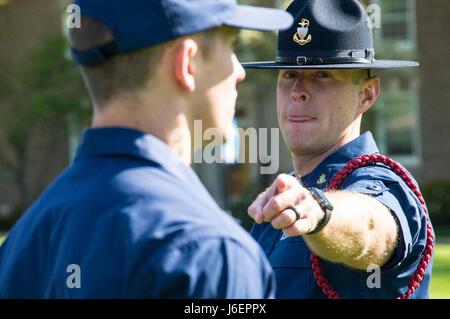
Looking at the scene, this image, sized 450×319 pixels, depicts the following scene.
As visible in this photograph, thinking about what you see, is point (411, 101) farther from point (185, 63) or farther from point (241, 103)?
point (185, 63)

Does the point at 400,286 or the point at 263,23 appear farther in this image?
the point at 400,286

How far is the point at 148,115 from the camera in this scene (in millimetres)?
2385

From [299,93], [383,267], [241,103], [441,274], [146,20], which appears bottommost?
[441,274]

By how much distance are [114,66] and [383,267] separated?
4.87ft

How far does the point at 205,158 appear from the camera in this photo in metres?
3.50

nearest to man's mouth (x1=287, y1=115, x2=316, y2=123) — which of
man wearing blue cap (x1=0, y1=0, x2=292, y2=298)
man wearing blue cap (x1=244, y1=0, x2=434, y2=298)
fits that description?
man wearing blue cap (x1=244, y1=0, x2=434, y2=298)

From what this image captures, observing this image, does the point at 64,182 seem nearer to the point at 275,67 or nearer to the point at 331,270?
the point at 331,270

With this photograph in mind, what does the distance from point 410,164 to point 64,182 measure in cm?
2484

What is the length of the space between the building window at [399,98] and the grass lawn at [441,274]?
9.14 m

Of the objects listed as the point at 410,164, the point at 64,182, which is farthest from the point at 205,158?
the point at 410,164

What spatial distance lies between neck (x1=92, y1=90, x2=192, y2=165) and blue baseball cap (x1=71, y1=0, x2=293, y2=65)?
4.6 inches

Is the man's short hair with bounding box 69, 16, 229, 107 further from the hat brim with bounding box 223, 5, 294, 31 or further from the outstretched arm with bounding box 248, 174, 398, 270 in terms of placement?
the outstretched arm with bounding box 248, 174, 398, 270

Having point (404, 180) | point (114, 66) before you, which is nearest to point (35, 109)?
point (404, 180)
